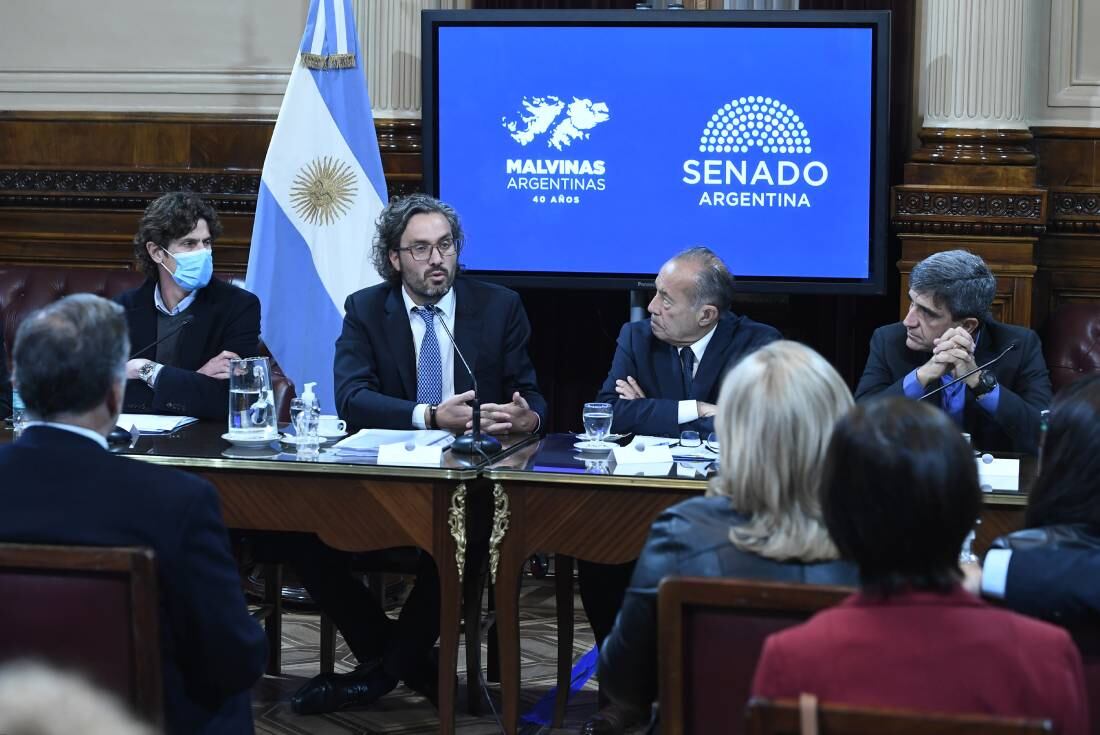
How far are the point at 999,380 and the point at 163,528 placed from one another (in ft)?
8.39

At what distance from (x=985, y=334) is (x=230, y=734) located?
97.2 inches

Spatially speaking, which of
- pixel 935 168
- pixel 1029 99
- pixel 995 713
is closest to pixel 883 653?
pixel 995 713

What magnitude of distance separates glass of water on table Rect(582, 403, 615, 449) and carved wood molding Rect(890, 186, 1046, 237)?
6.41ft

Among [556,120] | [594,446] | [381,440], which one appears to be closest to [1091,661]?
[594,446]

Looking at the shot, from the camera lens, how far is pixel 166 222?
4227 millimetres

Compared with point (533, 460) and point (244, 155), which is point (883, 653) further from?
point (244, 155)

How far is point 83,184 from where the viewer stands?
5.71 m

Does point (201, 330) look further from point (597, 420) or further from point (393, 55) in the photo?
point (393, 55)

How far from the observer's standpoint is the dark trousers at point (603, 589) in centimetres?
364

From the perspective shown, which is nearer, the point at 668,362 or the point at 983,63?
the point at 668,362

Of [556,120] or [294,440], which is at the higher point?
[556,120]

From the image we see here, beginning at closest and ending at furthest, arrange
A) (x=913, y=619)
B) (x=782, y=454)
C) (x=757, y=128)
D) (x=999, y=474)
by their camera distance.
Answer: (x=913, y=619) → (x=782, y=454) → (x=999, y=474) → (x=757, y=128)

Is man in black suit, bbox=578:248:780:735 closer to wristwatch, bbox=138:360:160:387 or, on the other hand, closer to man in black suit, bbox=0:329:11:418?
wristwatch, bbox=138:360:160:387

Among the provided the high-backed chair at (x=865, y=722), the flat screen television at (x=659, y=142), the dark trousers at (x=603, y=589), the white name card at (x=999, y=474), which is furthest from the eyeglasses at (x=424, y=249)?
the high-backed chair at (x=865, y=722)
